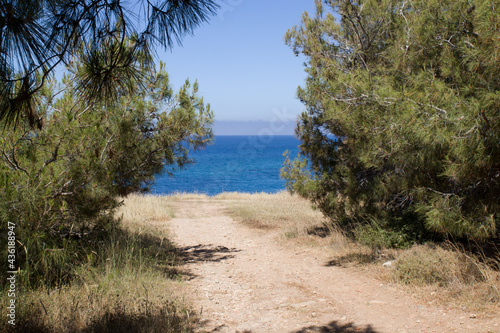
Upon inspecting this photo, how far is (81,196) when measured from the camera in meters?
5.30

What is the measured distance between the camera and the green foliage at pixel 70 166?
4551mm

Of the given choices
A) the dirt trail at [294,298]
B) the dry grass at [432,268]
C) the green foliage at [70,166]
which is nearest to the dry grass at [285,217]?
the dry grass at [432,268]

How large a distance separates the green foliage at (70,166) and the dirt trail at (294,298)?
1.94 m

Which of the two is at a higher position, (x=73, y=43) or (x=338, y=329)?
(x=73, y=43)

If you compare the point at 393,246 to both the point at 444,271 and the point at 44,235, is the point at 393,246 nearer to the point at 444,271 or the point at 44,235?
the point at 444,271

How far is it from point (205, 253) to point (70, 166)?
4.12 m

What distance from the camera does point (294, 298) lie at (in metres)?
5.37

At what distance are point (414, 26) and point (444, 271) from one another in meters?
3.69

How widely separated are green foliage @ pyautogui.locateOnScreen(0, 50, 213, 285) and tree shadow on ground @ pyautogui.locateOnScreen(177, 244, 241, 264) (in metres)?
1.90

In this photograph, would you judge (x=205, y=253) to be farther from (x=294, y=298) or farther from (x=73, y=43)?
(x=73, y=43)

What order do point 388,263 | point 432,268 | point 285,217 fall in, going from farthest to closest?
point 285,217, point 388,263, point 432,268

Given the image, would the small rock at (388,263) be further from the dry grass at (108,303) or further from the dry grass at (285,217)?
the dry grass at (108,303)

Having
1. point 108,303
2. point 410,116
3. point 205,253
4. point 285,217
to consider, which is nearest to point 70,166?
point 108,303

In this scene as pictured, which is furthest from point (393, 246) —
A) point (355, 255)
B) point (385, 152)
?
point (385, 152)
